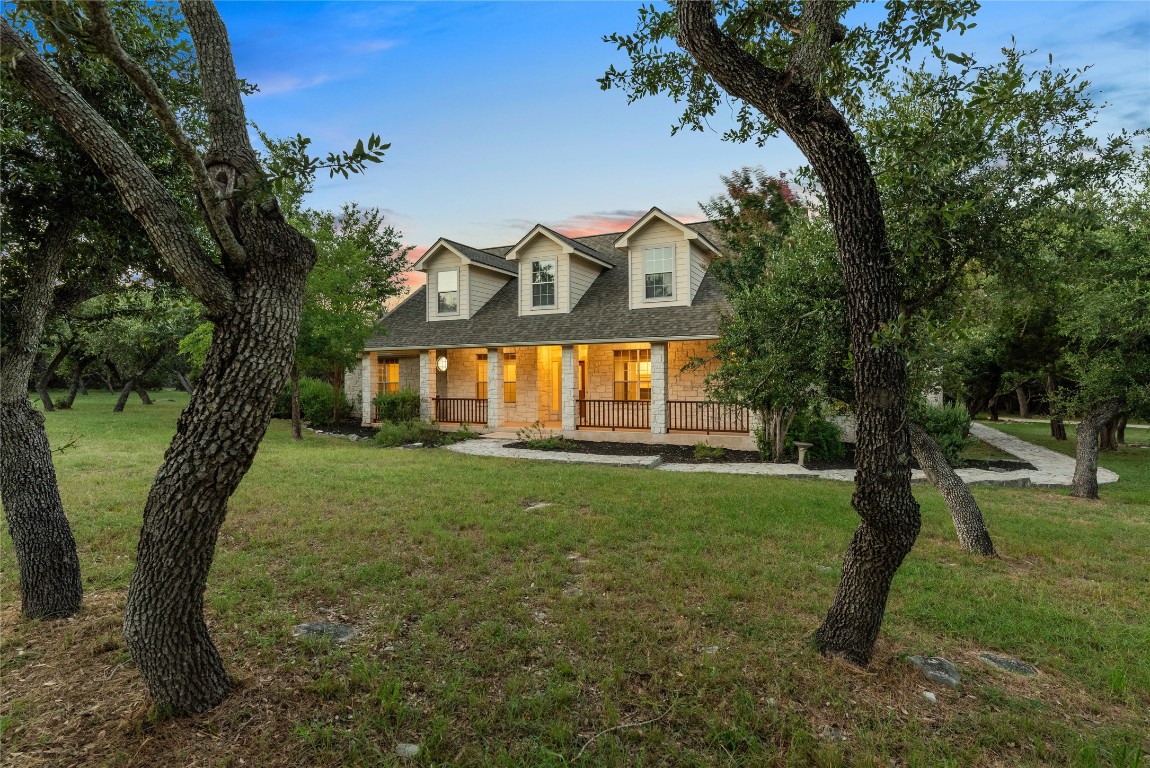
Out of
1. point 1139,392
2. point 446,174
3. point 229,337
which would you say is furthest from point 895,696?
point 446,174

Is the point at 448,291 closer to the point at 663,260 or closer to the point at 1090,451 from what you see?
the point at 663,260

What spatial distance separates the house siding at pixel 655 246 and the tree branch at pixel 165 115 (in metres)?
13.7

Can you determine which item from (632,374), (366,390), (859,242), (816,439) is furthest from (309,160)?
(366,390)

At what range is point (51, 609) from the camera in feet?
12.4

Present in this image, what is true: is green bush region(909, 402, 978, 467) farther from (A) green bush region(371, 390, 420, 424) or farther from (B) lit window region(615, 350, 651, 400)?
(A) green bush region(371, 390, 420, 424)

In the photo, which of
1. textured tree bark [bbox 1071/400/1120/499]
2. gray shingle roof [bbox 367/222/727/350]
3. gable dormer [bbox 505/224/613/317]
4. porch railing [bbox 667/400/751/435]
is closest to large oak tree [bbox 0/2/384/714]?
gray shingle roof [bbox 367/222/727/350]

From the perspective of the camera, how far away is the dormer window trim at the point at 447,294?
18016mm

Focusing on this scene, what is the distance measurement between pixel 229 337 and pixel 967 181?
6.02 meters

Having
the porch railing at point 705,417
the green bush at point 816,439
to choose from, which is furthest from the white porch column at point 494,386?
the green bush at point 816,439

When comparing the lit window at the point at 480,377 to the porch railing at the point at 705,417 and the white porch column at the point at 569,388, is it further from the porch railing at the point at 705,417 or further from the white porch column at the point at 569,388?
the porch railing at the point at 705,417

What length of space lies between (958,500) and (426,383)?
15.0 metres

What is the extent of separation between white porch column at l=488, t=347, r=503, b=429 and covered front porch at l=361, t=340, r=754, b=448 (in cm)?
3

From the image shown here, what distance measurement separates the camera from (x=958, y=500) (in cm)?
604

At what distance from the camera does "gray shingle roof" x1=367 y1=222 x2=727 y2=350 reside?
47.6 ft
